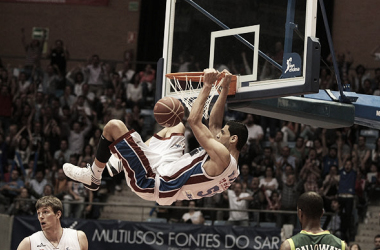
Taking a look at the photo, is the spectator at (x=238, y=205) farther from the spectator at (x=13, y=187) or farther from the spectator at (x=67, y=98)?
the spectator at (x=67, y=98)

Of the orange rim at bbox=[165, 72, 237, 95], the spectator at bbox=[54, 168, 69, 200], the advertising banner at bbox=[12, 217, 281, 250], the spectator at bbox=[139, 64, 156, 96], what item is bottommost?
the advertising banner at bbox=[12, 217, 281, 250]

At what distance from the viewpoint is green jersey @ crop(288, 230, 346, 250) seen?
5551 mm

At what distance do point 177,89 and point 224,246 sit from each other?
6027mm

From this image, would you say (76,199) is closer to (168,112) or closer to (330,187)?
(330,187)

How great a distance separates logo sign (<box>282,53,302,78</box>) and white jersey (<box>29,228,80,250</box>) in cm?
264

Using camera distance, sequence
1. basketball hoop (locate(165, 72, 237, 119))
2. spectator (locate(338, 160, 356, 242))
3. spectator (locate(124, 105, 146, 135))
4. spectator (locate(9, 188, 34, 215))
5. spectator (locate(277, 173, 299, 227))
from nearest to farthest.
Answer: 1. basketball hoop (locate(165, 72, 237, 119))
2. spectator (locate(338, 160, 356, 242))
3. spectator (locate(277, 173, 299, 227))
4. spectator (locate(9, 188, 34, 215))
5. spectator (locate(124, 105, 146, 135))

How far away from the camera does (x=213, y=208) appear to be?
518 inches

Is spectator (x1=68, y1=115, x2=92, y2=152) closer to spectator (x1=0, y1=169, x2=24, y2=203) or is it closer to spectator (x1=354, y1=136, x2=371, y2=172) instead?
spectator (x1=0, y1=169, x2=24, y2=203)

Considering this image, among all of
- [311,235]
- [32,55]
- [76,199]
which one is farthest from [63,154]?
[311,235]

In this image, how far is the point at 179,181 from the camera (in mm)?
6547

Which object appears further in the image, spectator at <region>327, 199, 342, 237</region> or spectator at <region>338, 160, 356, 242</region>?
spectator at <region>338, 160, 356, 242</region>

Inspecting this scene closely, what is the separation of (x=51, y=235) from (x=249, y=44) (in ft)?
9.13

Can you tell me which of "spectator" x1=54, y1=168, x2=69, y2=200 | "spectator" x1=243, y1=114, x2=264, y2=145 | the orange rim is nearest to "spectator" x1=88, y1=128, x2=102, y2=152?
"spectator" x1=54, y1=168, x2=69, y2=200

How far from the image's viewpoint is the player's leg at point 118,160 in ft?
22.5
